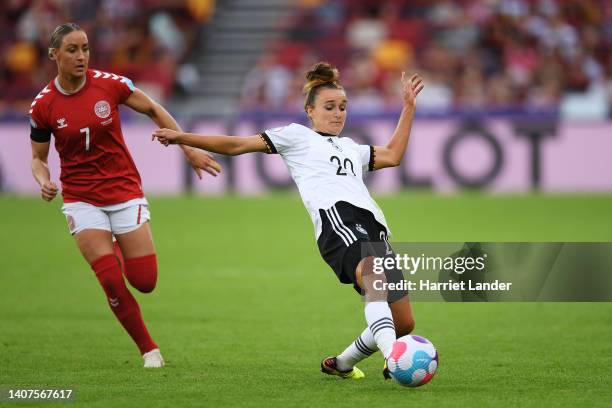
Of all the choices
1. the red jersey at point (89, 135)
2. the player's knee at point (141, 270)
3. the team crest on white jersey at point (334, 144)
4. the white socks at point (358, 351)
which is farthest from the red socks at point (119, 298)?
the team crest on white jersey at point (334, 144)

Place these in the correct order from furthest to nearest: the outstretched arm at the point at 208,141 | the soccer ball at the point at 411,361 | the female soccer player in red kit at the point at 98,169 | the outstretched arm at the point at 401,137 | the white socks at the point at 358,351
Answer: the female soccer player in red kit at the point at 98,169 < the outstretched arm at the point at 401,137 < the white socks at the point at 358,351 < the outstretched arm at the point at 208,141 < the soccer ball at the point at 411,361

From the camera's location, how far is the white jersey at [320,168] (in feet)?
23.2

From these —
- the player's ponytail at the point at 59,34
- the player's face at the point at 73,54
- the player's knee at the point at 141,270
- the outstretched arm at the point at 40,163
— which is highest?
the player's ponytail at the point at 59,34

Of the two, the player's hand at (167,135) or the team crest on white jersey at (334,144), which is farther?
the team crest on white jersey at (334,144)

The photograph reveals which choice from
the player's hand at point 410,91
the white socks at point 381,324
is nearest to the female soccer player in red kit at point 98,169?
the player's hand at point 410,91

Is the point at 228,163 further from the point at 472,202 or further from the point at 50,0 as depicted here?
the point at 50,0

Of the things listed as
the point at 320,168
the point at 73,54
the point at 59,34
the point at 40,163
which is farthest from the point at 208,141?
the point at 40,163

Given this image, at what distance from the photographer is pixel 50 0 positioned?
2700 centimetres

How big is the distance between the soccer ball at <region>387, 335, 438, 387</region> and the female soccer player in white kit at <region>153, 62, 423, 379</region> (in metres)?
0.17

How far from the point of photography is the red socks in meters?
7.80

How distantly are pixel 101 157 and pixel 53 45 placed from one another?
2.73 feet

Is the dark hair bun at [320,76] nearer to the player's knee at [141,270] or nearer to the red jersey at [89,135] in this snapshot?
the red jersey at [89,135]

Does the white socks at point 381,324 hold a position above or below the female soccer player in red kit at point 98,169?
below

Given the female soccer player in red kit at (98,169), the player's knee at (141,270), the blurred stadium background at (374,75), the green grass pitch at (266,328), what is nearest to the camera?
the green grass pitch at (266,328)
